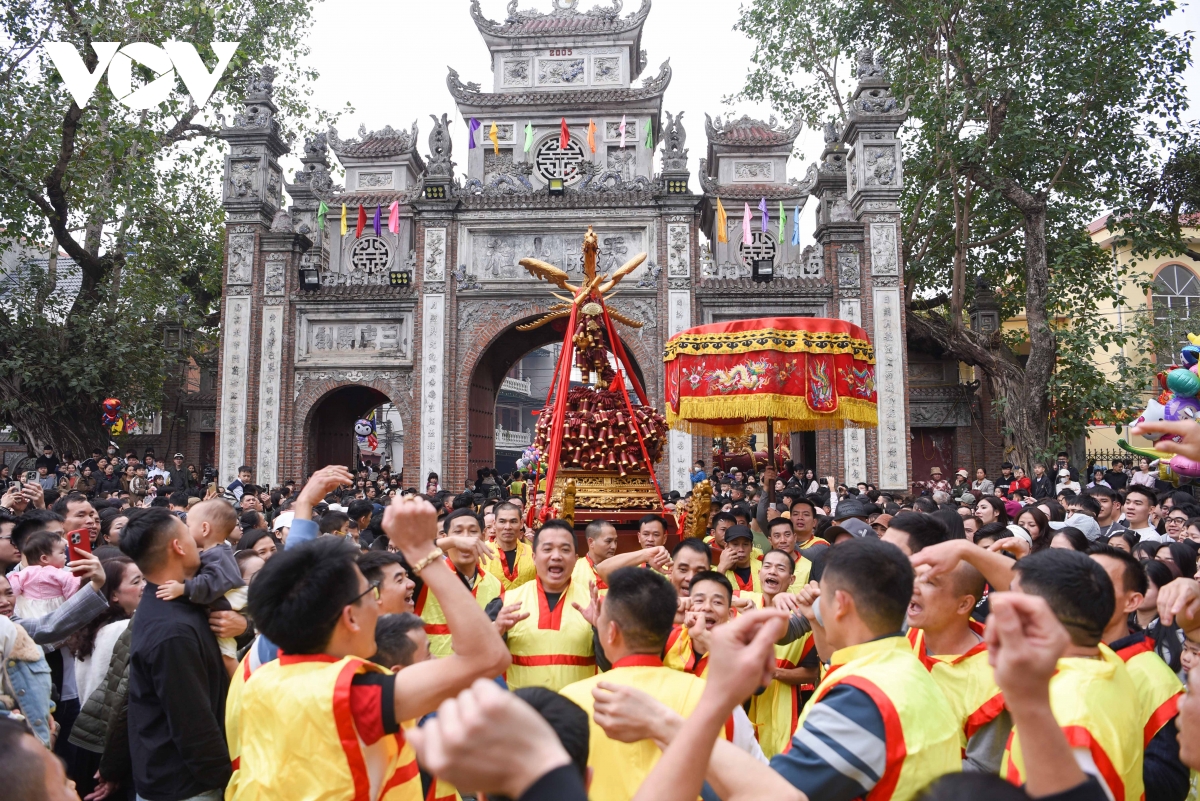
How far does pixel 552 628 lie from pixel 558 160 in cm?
1742

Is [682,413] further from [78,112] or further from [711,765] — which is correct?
[78,112]

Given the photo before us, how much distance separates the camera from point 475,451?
18.9 metres

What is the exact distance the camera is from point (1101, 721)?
2439 mm

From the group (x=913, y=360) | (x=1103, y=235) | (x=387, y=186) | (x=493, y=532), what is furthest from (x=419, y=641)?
(x=1103, y=235)

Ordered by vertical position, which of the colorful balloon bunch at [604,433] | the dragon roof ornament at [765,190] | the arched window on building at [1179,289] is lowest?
the colorful balloon bunch at [604,433]

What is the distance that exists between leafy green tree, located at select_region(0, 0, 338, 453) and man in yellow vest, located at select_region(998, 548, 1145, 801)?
19.0 metres

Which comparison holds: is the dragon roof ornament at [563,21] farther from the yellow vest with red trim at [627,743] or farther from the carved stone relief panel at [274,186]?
the yellow vest with red trim at [627,743]

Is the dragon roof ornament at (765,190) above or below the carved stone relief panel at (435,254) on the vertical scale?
above

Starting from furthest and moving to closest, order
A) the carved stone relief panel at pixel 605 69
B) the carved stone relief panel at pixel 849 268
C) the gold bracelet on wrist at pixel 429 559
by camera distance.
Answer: the carved stone relief panel at pixel 605 69, the carved stone relief panel at pixel 849 268, the gold bracelet on wrist at pixel 429 559


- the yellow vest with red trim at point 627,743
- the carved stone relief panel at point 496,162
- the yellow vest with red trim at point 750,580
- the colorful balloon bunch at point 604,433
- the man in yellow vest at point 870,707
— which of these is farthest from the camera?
the carved stone relief panel at point 496,162

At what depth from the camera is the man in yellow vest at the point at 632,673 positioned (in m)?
2.55

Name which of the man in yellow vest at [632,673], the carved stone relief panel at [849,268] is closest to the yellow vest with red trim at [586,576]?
the man in yellow vest at [632,673]

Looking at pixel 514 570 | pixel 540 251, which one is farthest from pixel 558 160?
pixel 514 570

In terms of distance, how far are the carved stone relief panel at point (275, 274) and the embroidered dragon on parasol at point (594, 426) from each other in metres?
10.9
